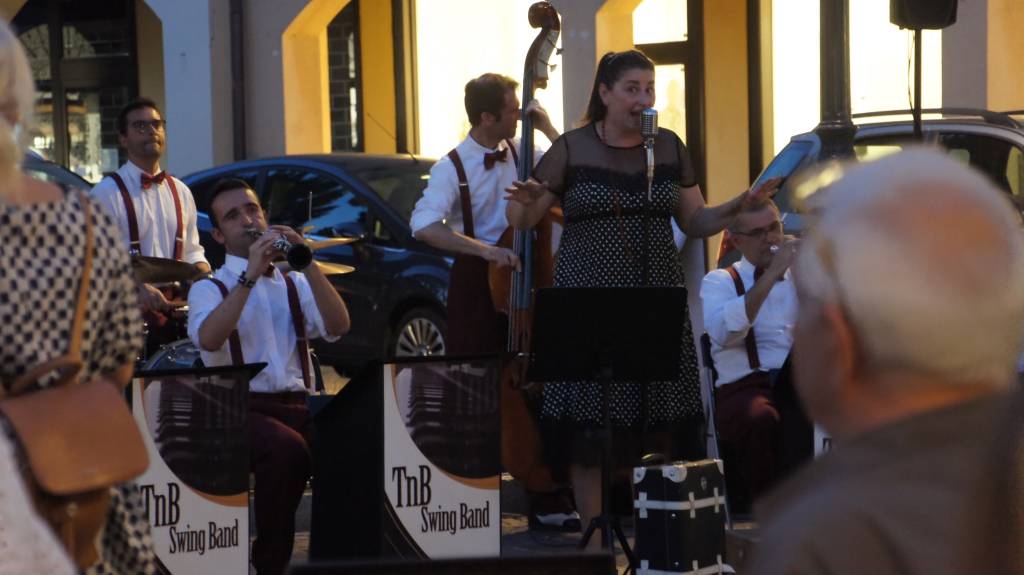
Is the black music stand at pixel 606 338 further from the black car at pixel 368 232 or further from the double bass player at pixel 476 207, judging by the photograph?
the black car at pixel 368 232

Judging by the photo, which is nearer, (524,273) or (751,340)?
(524,273)

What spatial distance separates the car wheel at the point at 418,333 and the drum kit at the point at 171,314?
13.1ft

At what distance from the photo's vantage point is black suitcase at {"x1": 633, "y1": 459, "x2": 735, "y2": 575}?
19.1 feet

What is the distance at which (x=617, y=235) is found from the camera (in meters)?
6.39

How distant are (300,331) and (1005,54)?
866 cm

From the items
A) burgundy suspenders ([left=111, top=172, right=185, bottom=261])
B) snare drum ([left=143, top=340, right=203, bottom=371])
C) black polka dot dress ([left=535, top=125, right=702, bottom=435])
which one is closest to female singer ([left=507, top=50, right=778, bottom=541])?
black polka dot dress ([left=535, top=125, right=702, bottom=435])

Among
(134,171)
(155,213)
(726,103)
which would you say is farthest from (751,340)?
(726,103)

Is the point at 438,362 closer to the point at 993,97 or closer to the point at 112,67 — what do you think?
the point at 993,97

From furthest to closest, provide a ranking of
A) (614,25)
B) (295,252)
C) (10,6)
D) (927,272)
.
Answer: (10,6) → (614,25) → (295,252) → (927,272)

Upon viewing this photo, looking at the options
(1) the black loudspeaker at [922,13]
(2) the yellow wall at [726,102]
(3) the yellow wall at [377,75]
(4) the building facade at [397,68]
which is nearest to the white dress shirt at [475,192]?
(1) the black loudspeaker at [922,13]

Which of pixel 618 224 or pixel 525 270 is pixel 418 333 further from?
pixel 618 224

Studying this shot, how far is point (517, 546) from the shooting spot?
7.41 metres

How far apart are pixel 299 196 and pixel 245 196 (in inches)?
245

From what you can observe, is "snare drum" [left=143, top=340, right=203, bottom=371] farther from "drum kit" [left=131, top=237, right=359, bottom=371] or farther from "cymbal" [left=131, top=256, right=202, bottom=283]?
"cymbal" [left=131, top=256, right=202, bottom=283]
